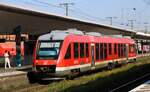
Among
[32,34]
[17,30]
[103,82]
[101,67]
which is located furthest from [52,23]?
[103,82]

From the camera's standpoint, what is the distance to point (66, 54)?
24.9 metres

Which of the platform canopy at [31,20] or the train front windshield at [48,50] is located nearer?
the train front windshield at [48,50]

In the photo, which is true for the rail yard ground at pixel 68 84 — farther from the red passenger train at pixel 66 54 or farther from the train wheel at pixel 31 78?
the red passenger train at pixel 66 54

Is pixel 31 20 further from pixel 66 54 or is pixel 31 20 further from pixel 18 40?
pixel 66 54

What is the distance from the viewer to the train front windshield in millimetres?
24636

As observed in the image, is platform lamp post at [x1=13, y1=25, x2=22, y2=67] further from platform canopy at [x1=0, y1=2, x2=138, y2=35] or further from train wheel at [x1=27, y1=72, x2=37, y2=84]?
train wheel at [x1=27, y1=72, x2=37, y2=84]

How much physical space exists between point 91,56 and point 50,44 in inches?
196

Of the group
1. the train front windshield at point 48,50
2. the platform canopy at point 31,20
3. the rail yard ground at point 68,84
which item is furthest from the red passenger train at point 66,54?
the platform canopy at point 31,20

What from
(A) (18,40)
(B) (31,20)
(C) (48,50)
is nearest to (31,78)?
(C) (48,50)

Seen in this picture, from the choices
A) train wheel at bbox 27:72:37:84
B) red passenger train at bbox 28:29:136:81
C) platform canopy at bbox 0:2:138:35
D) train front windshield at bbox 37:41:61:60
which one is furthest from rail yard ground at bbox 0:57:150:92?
platform canopy at bbox 0:2:138:35

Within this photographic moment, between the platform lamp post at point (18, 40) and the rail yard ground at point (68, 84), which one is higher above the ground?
the platform lamp post at point (18, 40)

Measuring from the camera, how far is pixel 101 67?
32500mm

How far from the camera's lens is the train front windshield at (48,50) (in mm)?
24636

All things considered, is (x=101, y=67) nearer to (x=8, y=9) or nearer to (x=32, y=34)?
(x=8, y=9)
